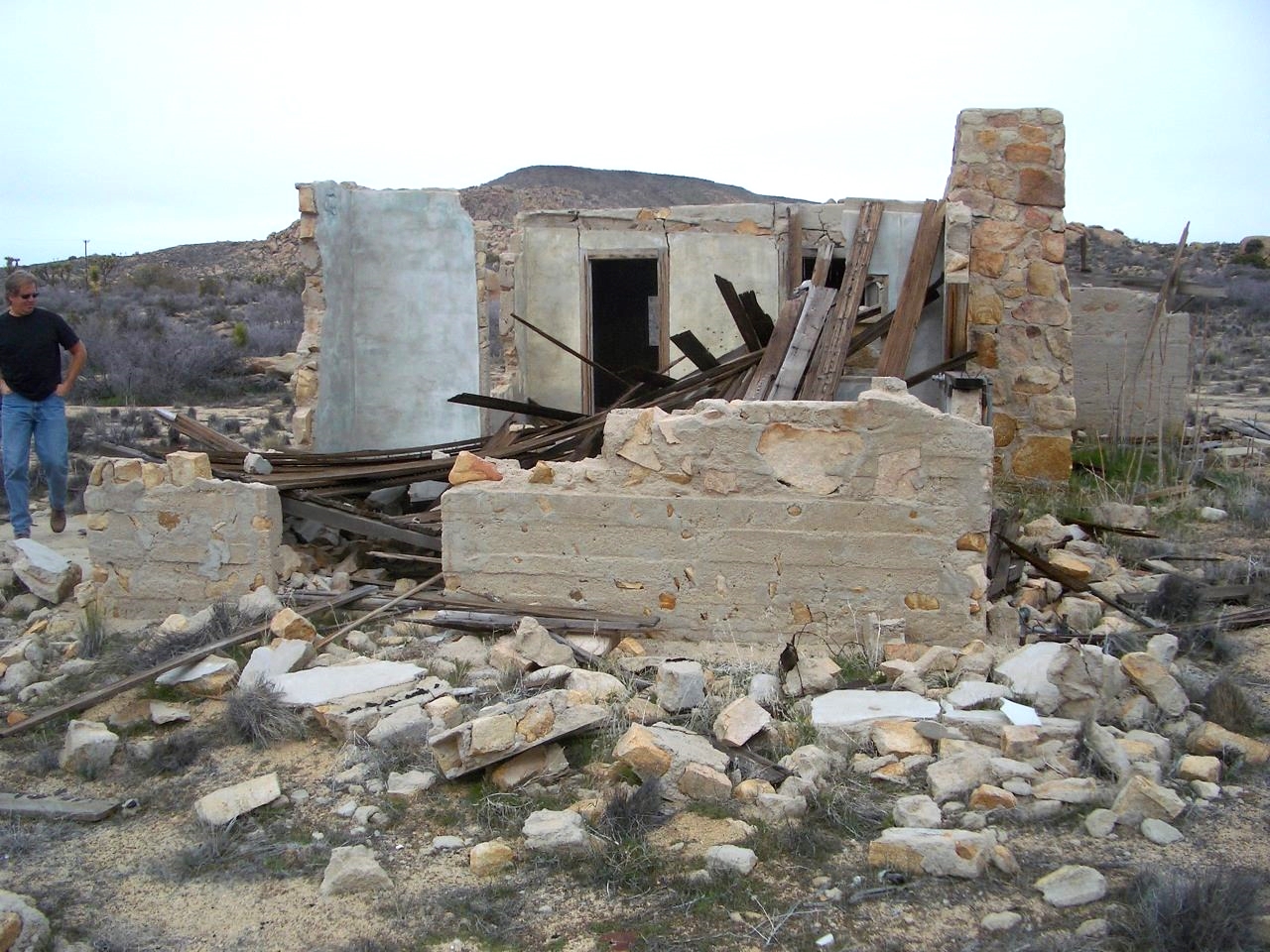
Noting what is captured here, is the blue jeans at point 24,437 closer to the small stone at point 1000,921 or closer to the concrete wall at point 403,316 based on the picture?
the concrete wall at point 403,316

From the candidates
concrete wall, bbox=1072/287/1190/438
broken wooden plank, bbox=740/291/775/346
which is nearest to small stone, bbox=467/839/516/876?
broken wooden plank, bbox=740/291/775/346

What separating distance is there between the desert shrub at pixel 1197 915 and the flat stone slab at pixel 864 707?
4.90 ft

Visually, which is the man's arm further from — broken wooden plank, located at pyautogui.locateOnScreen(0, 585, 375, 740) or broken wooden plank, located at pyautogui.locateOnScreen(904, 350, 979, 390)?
broken wooden plank, located at pyautogui.locateOnScreen(904, 350, 979, 390)

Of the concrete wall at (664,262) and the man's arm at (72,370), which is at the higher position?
the concrete wall at (664,262)

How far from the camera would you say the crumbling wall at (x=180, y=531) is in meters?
6.33

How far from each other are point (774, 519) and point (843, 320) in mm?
3101

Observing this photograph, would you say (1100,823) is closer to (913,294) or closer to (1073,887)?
(1073,887)

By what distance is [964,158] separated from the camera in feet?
33.5

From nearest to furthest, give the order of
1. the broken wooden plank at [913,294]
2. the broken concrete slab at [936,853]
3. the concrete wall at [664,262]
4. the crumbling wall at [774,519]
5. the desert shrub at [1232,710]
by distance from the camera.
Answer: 1. the broken concrete slab at [936,853]
2. the desert shrub at [1232,710]
3. the crumbling wall at [774,519]
4. the broken wooden plank at [913,294]
5. the concrete wall at [664,262]

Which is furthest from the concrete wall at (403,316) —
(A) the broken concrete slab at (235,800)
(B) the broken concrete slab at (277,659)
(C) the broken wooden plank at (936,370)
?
(A) the broken concrete slab at (235,800)

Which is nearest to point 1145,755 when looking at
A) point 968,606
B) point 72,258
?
point 968,606

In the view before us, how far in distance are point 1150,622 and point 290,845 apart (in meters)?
4.70

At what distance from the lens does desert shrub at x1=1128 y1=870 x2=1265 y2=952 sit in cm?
306

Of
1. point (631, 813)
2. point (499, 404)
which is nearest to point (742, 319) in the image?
point (499, 404)
